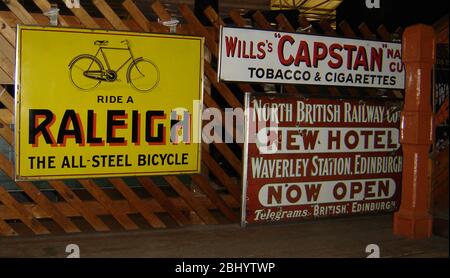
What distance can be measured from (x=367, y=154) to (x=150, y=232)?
2.87 meters

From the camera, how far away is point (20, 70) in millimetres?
5102

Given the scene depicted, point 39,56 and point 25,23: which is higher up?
point 25,23

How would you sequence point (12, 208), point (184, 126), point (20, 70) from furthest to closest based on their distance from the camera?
point (184, 126), point (12, 208), point (20, 70)

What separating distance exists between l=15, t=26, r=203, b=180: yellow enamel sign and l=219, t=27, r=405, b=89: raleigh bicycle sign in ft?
1.41

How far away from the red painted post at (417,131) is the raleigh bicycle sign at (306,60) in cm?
81

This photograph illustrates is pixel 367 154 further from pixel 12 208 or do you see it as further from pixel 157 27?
pixel 12 208

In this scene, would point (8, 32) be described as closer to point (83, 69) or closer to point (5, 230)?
point (83, 69)

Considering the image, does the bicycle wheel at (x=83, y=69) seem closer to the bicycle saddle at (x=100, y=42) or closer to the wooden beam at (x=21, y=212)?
the bicycle saddle at (x=100, y=42)

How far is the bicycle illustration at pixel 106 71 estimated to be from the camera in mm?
5312

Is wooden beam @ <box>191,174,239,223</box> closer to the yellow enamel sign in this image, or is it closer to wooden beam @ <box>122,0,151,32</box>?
the yellow enamel sign

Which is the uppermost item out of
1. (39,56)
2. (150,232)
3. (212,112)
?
(39,56)

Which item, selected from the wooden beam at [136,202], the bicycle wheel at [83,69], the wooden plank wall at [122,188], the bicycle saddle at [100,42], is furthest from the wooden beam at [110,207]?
the bicycle saddle at [100,42]

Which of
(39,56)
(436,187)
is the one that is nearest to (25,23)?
(39,56)

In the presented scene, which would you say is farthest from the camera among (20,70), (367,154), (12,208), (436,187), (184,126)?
(436,187)
